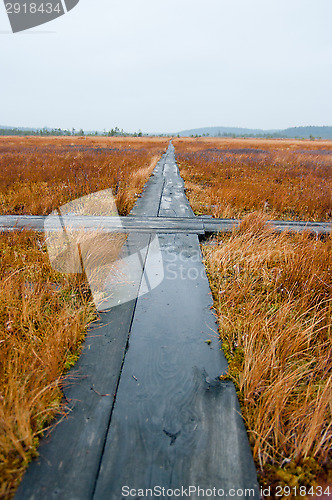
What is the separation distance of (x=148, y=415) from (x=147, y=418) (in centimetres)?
2

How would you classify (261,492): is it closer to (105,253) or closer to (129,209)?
(105,253)

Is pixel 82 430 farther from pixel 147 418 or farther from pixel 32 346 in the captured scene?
pixel 32 346

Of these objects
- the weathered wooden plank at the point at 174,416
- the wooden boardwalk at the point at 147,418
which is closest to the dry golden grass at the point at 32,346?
the wooden boardwalk at the point at 147,418

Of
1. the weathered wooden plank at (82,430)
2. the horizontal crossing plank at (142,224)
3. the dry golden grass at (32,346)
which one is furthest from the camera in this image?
the horizontal crossing plank at (142,224)

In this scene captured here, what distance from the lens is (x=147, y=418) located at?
1511mm

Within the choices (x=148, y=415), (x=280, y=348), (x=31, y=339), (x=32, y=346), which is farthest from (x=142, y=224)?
(x=148, y=415)

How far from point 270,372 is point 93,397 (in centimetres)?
122

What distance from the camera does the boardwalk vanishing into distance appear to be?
48.8 inches

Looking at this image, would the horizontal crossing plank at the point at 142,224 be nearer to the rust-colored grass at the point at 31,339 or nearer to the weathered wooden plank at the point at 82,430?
the rust-colored grass at the point at 31,339

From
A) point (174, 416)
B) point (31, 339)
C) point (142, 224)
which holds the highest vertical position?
point (142, 224)

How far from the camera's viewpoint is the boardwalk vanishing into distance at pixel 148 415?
→ 4.07 feet

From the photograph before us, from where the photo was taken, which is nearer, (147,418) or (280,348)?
(147,418)

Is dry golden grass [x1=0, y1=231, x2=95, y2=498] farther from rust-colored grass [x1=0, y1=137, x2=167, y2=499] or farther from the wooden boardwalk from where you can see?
the wooden boardwalk

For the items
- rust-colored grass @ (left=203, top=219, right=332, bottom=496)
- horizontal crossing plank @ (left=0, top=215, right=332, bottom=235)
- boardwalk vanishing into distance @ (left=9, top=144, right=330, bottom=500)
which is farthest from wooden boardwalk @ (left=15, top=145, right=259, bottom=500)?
horizontal crossing plank @ (left=0, top=215, right=332, bottom=235)
